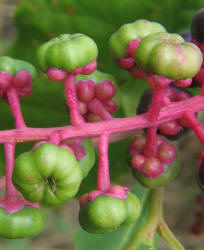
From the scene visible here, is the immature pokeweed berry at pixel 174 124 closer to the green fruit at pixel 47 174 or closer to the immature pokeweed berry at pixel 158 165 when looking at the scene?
the immature pokeweed berry at pixel 158 165

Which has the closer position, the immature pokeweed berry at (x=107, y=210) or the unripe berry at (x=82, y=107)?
the immature pokeweed berry at (x=107, y=210)

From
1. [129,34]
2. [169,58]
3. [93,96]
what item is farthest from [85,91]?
[169,58]

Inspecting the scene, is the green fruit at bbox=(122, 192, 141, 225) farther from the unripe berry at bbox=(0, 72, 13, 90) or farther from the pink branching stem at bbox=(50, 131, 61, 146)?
the unripe berry at bbox=(0, 72, 13, 90)

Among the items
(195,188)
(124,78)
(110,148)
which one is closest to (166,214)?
(195,188)

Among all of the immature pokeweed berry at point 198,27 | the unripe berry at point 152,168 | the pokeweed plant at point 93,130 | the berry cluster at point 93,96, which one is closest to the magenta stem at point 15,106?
the pokeweed plant at point 93,130

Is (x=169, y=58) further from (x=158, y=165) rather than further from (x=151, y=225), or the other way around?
(x=151, y=225)

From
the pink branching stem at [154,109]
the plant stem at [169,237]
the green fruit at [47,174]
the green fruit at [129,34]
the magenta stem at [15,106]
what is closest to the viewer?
the green fruit at [47,174]

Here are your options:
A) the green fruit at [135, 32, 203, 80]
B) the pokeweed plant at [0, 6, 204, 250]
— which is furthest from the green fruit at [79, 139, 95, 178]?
the green fruit at [135, 32, 203, 80]
